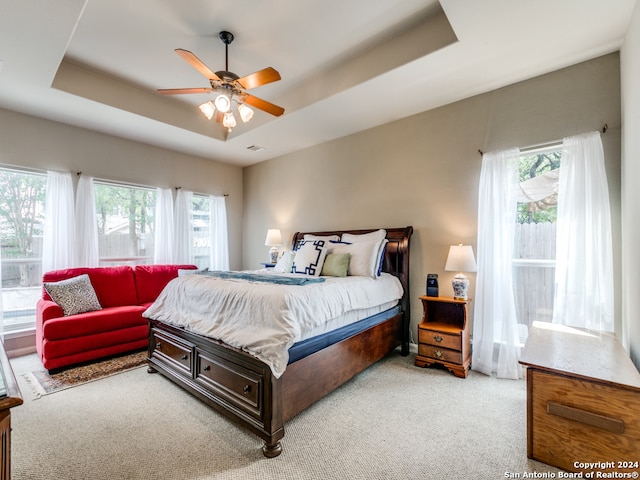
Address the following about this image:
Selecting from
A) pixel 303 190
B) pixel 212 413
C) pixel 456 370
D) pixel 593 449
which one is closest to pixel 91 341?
pixel 212 413

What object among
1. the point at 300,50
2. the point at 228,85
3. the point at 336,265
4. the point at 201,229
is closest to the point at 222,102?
the point at 228,85

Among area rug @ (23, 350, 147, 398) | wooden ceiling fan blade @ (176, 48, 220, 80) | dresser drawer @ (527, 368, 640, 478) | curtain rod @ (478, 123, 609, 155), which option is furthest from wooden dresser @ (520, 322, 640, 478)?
area rug @ (23, 350, 147, 398)

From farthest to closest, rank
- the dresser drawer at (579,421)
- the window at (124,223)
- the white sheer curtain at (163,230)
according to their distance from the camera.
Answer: the white sheer curtain at (163,230), the window at (124,223), the dresser drawer at (579,421)

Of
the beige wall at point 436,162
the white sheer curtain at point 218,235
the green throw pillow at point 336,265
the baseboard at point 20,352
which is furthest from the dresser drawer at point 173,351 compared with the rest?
the white sheer curtain at point 218,235

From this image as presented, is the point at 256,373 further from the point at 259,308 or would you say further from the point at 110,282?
the point at 110,282

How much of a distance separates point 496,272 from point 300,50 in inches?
A: 112

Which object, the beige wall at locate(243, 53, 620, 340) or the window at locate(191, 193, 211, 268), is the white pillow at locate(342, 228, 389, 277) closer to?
the beige wall at locate(243, 53, 620, 340)

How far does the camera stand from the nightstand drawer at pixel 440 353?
9.43ft

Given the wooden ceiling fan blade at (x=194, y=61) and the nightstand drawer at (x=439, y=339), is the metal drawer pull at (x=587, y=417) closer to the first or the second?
the nightstand drawer at (x=439, y=339)

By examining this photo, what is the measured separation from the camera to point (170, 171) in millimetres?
4914

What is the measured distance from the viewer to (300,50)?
2.88 meters

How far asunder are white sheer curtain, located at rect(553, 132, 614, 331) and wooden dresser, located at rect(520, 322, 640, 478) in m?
0.64

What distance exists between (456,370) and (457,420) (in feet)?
2.54

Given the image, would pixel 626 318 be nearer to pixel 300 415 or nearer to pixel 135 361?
pixel 300 415
